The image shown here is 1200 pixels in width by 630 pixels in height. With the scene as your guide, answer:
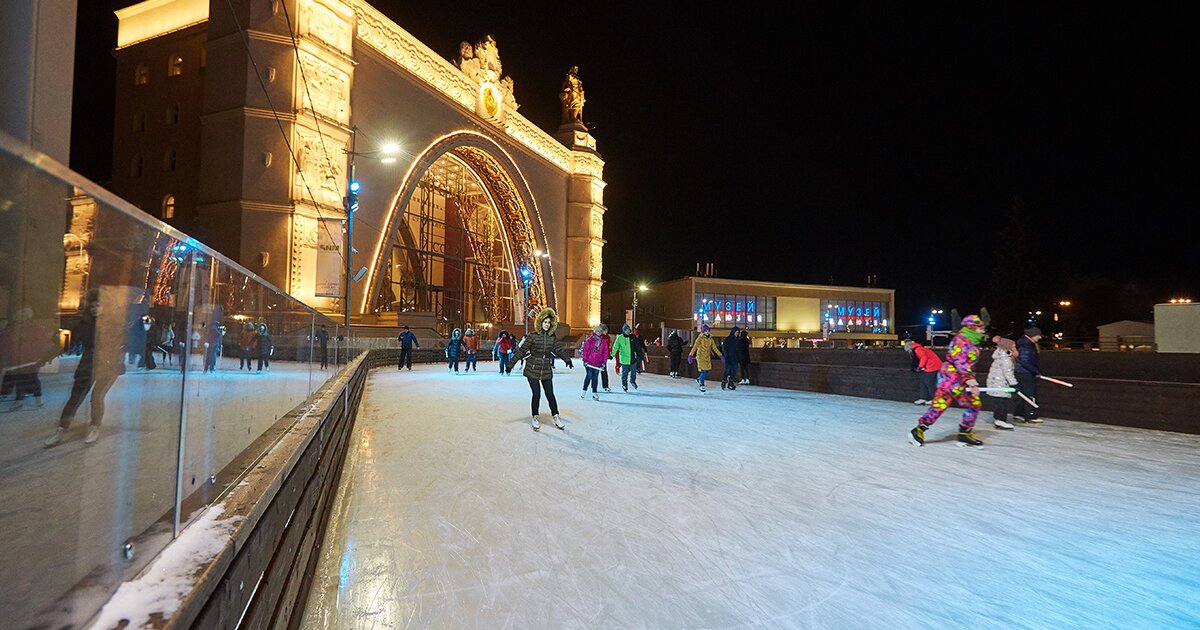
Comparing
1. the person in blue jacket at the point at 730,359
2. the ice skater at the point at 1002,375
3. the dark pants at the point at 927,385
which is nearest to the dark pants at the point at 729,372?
the person in blue jacket at the point at 730,359

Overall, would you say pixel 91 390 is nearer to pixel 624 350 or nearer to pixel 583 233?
pixel 624 350

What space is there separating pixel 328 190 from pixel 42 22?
954 inches

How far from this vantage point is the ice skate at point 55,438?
46.9 inches

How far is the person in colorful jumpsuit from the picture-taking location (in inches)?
299

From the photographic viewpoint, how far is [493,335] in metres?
45.9

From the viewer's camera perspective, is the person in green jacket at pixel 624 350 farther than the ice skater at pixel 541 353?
Yes

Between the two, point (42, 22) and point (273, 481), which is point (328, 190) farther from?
point (273, 481)

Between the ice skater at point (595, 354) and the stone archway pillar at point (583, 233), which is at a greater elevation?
the stone archway pillar at point (583, 233)

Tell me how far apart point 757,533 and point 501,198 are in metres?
43.9

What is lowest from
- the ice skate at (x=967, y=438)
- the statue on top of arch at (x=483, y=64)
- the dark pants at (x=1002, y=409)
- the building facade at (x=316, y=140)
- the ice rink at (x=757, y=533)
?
the ice rink at (x=757, y=533)

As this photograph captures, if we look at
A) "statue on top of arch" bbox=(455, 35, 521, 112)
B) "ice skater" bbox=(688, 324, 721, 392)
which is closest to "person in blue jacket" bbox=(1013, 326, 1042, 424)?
"ice skater" bbox=(688, 324, 721, 392)

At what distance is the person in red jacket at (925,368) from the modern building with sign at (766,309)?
1594 inches

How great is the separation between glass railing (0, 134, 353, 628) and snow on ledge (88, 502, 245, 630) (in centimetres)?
3

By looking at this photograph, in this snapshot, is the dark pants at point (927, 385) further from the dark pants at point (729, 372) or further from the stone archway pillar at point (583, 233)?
the stone archway pillar at point (583, 233)
